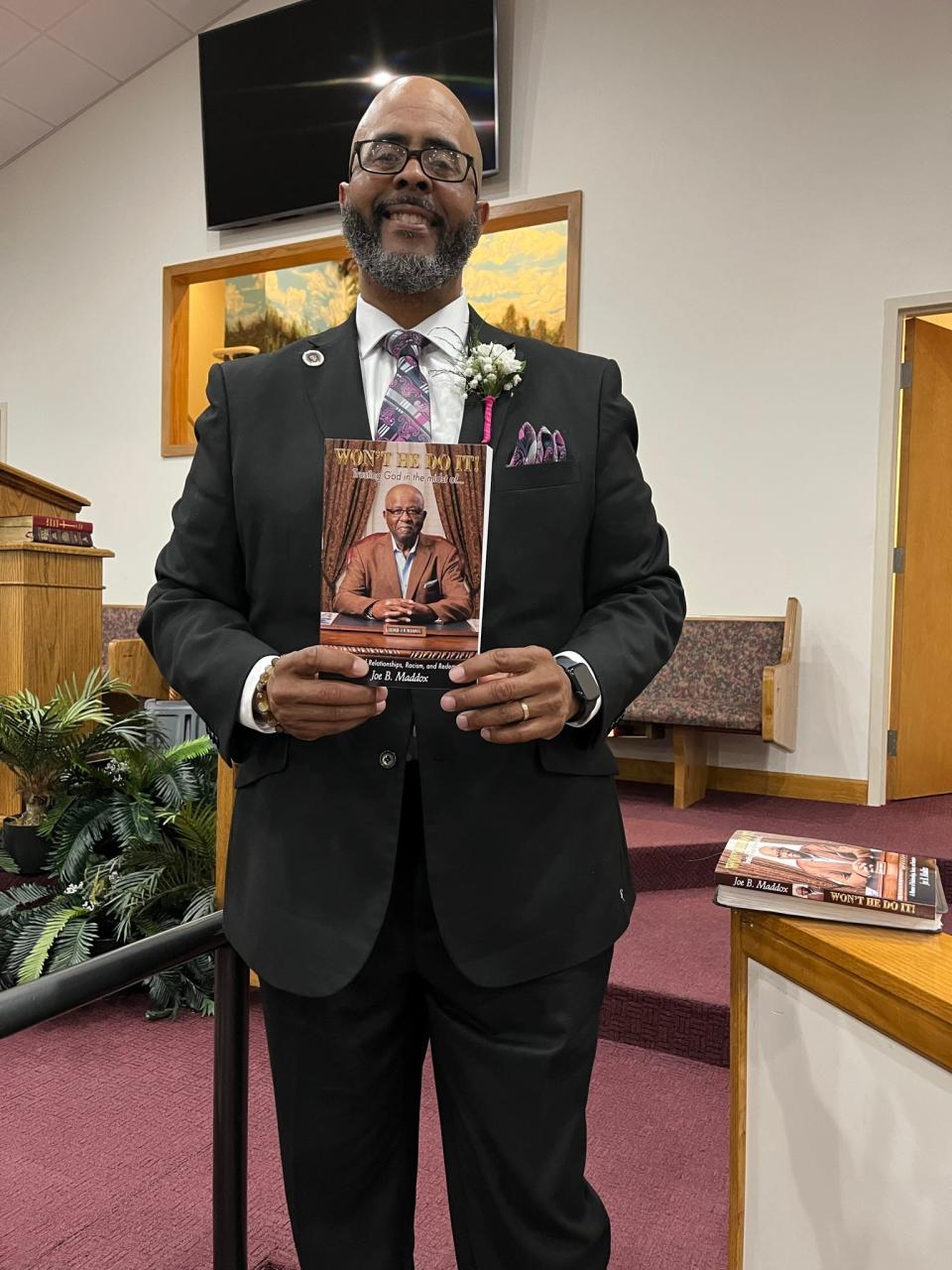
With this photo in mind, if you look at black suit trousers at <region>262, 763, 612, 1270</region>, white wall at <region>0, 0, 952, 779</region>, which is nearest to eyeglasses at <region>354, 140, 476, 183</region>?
black suit trousers at <region>262, 763, 612, 1270</region>

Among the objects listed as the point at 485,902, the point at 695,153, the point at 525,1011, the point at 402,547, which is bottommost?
the point at 525,1011

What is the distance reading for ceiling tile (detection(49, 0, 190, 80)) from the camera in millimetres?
5637

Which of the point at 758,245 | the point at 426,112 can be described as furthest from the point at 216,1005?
the point at 758,245

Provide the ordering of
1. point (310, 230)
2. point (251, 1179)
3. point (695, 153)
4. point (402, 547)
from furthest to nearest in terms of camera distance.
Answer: point (310, 230) < point (695, 153) < point (251, 1179) < point (402, 547)

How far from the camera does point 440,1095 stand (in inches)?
46.4

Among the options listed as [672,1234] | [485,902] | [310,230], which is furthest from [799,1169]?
[310,230]

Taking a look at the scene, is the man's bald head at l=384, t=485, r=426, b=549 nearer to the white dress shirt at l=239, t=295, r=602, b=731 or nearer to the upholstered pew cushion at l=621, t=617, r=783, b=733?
the white dress shirt at l=239, t=295, r=602, b=731

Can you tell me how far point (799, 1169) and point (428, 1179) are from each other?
44.5 inches

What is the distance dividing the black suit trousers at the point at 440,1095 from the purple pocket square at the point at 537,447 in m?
0.40

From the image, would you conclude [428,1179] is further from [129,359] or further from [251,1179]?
[129,359]

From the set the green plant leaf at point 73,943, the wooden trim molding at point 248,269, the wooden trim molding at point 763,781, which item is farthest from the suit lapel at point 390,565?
the wooden trim molding at point 248,269

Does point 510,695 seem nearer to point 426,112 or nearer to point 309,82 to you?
point 426,112

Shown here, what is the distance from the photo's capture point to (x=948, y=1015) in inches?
37.4

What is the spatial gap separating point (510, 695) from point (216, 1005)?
677 millimetres
